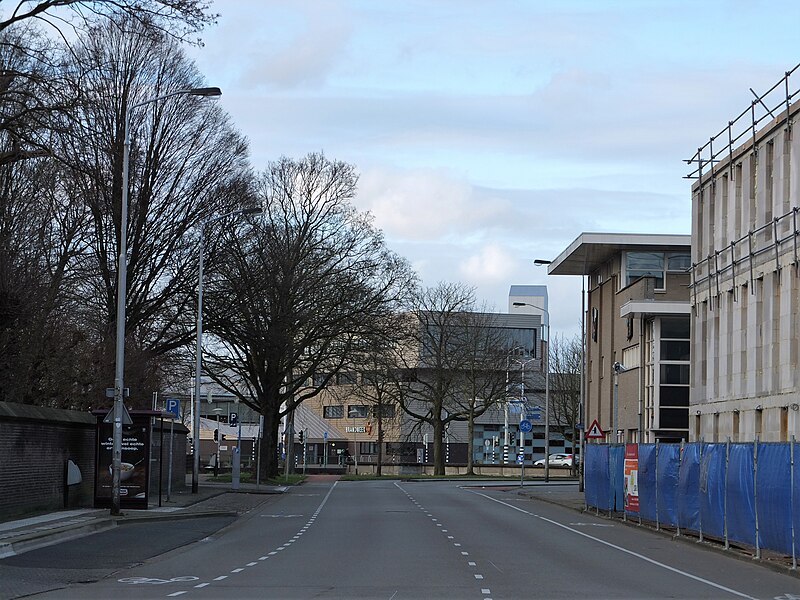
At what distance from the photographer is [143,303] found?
40.9 meters

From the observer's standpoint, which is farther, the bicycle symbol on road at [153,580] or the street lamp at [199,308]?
the street lamp at [199,308]

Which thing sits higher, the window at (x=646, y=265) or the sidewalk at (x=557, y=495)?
the window at (x=646, y=265)

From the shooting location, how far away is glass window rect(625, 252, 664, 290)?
202ft

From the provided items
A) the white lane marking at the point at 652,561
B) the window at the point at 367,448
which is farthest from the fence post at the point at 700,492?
the window at the point at 367,448

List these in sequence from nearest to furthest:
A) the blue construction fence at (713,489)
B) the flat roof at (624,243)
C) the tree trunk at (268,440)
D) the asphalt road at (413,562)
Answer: the asphalt road at (413,562), the blue construction fence at (713,489), the tree trunk at (268,440), the flat roof at (624,243)

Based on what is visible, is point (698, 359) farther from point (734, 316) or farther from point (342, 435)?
point (342, 435)

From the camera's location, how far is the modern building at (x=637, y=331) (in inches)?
2232

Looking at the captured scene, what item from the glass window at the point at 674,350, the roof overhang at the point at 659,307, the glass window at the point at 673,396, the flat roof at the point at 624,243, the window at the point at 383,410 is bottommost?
the window at the point at 383,410

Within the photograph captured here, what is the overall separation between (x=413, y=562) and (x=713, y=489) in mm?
7922

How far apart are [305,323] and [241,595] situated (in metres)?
36.6

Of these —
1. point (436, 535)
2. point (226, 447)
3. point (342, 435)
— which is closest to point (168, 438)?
point (436, 535)

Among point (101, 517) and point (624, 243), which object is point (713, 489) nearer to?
point (101, 517)

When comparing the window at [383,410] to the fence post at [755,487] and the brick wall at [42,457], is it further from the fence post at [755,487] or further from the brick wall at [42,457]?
the fence post at [755,487]

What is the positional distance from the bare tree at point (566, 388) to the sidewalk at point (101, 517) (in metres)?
41.8
